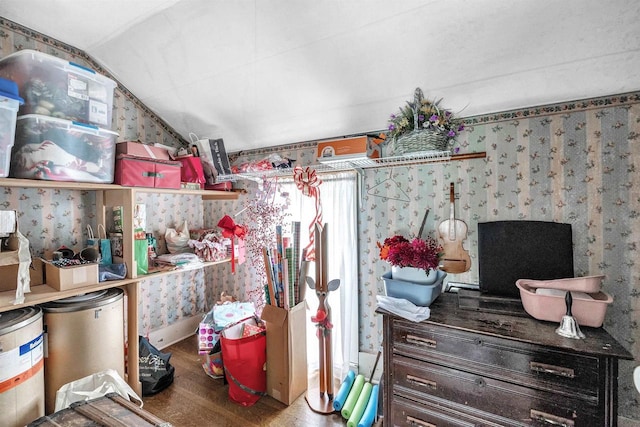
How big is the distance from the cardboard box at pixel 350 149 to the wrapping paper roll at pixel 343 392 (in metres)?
1.64

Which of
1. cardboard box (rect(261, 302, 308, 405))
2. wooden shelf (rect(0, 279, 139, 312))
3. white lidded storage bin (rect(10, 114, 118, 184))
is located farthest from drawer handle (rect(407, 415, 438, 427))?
white lidded storage bin (rect(10, 114, 118, 184))

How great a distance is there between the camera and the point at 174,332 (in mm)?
2975

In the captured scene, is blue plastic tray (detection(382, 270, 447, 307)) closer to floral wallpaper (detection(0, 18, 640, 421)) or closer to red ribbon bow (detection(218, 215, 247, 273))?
floral wallpaper (detection(0, 18, 640, 421))

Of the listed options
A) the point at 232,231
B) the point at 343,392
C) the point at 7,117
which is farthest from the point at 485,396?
the point at 7,117

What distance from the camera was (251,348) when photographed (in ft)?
6.74

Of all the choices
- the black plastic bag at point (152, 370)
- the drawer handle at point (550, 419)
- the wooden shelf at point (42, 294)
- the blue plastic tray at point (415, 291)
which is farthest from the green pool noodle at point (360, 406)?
the wooden shelf at point (42, 294)

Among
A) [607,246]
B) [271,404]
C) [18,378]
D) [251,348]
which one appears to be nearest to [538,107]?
[607,246]

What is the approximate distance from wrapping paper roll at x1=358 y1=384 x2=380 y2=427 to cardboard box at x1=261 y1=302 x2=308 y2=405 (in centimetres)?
53

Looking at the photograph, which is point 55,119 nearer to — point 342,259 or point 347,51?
point 347,51

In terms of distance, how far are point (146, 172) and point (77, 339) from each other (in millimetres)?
1182

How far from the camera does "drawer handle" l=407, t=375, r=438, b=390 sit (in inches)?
59.6

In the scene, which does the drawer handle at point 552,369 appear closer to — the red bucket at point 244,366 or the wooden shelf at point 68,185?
the red bucket at point 244,366

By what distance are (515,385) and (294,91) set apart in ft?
7.23

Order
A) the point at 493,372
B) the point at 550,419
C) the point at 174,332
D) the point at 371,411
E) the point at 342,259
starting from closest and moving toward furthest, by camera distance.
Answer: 1. the point at 550,419
2. the point at 493,372
3. the point at 371,411
4. the point at 342,259
5. the point at 174,332
